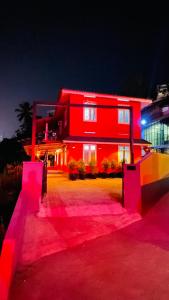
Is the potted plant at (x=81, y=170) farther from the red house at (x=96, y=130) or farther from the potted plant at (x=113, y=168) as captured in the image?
the red house at (x=96, y=130)

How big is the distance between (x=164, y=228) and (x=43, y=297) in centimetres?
444

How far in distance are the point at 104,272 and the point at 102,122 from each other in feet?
56.8

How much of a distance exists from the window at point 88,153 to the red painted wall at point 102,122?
103cm

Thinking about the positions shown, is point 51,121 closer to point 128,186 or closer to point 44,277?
point 128,186

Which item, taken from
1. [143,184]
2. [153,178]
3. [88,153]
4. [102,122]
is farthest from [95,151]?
[143,184]

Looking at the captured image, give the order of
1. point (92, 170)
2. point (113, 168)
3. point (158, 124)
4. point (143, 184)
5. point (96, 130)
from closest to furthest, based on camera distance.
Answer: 1. point (143, 184)
2. point (92, 170)
3. point (113, 168)
4. point (96, 130)
5. point (158, 124)

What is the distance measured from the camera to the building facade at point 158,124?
40312 millimetres

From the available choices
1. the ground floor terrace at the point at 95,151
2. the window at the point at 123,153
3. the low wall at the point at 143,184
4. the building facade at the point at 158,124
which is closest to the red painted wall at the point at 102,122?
the ground floor terrace at the point at 95,151

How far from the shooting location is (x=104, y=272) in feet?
15.7

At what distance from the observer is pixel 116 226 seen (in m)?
7.46

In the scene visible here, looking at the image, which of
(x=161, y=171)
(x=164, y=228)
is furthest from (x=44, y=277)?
(x=161, y=171)

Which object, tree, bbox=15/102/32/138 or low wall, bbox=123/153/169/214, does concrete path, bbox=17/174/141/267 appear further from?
tree, bbox=15/102/32/138

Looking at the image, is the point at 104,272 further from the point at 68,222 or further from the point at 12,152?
the point at 12,152

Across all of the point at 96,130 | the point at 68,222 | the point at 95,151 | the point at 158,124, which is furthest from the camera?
the point at 158,124
